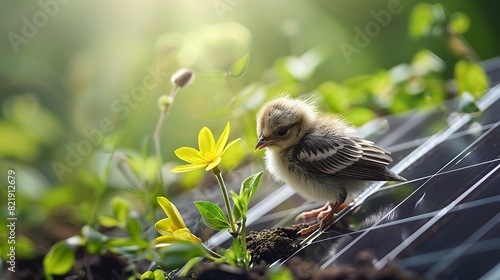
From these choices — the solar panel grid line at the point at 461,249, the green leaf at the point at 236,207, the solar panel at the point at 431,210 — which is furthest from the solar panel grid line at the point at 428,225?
the green leaf at the point at 236,207

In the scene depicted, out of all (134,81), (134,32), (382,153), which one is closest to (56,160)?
(134,81)

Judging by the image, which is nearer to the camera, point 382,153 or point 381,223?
point 381,223

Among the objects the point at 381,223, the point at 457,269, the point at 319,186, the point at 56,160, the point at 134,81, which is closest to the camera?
the point at 457,269

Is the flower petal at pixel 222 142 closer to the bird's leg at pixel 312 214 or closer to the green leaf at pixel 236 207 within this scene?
the green leaf at pixel 236 207

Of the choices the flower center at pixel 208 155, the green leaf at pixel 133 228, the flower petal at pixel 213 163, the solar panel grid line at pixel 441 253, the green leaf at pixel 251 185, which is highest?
the flower center at pixel 208 155

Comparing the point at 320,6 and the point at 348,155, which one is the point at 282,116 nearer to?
the point at 348,155
